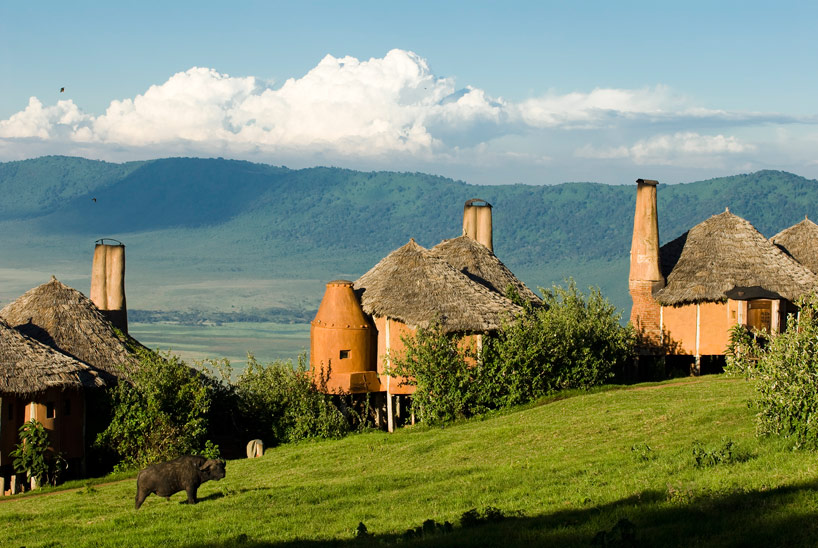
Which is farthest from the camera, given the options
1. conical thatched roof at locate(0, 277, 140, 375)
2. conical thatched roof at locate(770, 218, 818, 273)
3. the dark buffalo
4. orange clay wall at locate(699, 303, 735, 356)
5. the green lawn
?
the green lawn

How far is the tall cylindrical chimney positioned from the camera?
43.7 meters

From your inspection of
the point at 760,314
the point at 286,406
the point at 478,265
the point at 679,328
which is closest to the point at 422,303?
the point at 286,406

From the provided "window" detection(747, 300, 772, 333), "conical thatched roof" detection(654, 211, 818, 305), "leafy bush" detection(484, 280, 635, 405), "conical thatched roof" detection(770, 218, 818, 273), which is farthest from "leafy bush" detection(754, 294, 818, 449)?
"conical thatched roof" detection(770, 218, 818, 273)

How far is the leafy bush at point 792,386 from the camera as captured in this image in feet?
66.6

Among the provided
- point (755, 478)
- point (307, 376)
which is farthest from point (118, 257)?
point (755, 478)

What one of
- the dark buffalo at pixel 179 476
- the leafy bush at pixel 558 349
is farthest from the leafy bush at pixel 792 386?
the leafy bush at pixel 558 349

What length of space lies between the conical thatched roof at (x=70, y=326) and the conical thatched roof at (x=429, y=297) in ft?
28.2

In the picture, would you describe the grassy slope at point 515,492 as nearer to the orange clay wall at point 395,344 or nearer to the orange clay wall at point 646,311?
the orange clay wall at point 395,344

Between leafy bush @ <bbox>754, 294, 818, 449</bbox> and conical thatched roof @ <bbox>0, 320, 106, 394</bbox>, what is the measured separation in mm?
19914

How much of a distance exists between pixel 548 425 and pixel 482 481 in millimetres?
7860

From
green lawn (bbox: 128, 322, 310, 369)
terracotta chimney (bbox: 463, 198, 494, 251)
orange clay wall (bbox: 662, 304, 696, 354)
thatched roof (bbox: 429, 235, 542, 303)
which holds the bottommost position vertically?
green lawn (bbox: 128, 322, 310, 369)

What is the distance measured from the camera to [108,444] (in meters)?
33.8

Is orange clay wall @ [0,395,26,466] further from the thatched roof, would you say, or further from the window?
the window

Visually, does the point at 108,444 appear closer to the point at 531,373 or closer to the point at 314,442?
the point at 314,442
